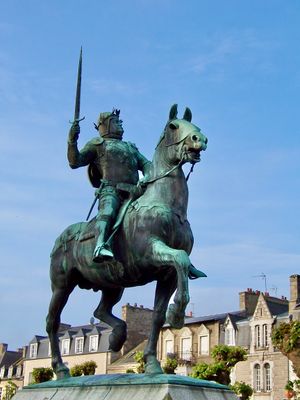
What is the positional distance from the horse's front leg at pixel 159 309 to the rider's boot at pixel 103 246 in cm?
78

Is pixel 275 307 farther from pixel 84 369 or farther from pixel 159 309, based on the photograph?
pixel 159 309

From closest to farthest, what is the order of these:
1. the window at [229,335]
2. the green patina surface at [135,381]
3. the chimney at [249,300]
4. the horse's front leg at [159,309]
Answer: the green patina surface at [135,381] < the horse's front leg at [159,309] < the window at [229,335] < the chimney at [249,300]

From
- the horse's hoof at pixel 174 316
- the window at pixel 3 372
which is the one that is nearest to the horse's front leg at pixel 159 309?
the horse's hoof at pixel 174 316

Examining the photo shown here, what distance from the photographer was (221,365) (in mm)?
41594

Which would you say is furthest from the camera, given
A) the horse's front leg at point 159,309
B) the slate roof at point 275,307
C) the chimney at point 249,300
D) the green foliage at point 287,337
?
the chimney at point 249,300

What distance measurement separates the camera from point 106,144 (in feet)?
34.4

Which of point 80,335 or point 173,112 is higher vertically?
point 80,335

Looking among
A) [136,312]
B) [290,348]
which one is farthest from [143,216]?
[136,312]

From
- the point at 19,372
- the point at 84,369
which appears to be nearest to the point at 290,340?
the point at 84,369

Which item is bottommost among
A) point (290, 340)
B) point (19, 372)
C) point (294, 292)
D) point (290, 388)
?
point (290, 388)

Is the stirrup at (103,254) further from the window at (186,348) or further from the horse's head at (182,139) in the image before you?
the window at (186,348)

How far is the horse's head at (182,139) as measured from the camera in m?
9.08

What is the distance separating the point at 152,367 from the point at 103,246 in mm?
1646

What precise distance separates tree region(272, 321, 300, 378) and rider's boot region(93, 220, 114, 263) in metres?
30.2
